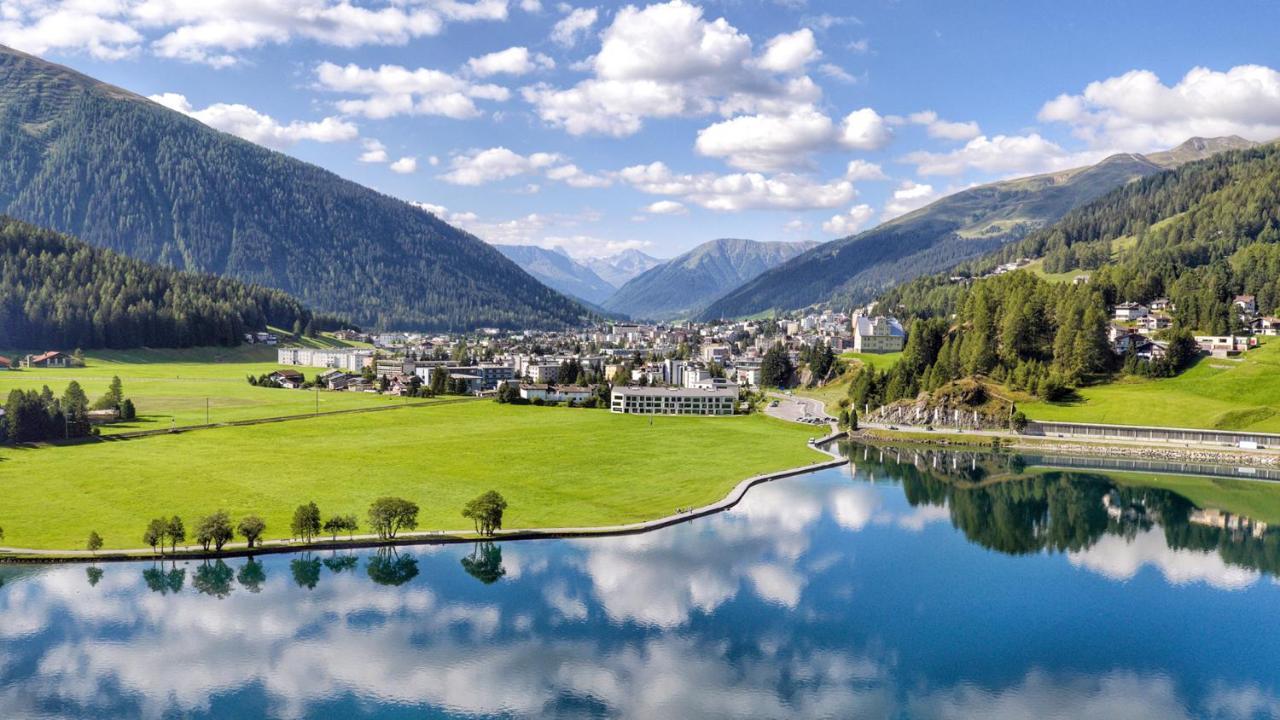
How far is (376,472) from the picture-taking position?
63.7 metres

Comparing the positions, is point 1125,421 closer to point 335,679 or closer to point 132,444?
point 335,679

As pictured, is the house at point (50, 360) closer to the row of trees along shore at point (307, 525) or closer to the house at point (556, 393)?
the house at point (556, 393)

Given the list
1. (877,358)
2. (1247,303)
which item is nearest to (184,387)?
(877,358)

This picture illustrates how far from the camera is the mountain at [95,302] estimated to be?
13525cm

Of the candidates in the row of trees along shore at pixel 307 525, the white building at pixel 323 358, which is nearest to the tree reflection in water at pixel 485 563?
the row of trees along shore at pixel 307 525

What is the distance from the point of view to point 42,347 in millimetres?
132500

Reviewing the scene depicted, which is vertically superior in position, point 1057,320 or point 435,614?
point 1057,320

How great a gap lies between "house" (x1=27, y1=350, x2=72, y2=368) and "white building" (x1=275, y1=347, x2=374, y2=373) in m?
40.4

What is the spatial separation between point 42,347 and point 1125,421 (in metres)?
162

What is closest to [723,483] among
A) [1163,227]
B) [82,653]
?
[82,653]

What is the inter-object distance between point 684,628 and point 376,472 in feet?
115

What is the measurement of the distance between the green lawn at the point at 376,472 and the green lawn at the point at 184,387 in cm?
925

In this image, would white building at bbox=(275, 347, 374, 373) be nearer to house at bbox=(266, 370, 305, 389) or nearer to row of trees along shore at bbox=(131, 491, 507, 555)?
house at bbox=(266, 370, 305, 389)

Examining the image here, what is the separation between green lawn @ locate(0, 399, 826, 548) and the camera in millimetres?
51469
